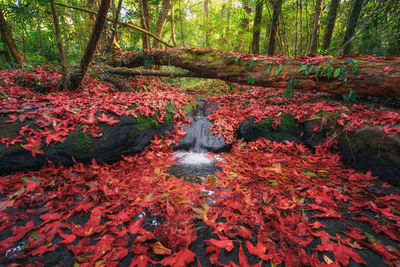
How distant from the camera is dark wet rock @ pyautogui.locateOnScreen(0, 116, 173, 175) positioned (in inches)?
101

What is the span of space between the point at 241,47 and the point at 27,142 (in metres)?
11.1

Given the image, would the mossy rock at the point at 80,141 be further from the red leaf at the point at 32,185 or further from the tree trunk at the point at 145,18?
the tree trunk at the point at 145,18

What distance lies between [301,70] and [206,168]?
3.42 meters

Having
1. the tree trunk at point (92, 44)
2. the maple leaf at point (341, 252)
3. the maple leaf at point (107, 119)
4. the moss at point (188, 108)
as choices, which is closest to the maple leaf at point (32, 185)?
the maple leaf at point (107, 119)

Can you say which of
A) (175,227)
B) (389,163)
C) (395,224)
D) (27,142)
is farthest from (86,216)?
(389,163)

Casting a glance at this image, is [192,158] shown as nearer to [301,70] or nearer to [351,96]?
[301,70]

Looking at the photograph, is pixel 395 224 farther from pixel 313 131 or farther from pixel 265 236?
pixel 313 131

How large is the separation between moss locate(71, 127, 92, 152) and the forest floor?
13 centimetres

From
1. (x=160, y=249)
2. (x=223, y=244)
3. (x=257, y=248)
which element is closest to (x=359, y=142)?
(x=257, y=248)

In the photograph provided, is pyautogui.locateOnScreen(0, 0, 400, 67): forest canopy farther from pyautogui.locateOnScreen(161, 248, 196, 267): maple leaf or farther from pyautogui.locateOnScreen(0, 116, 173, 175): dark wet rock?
pyautogui.locateOnScreen(161, 248, 196, 267): maple leaf

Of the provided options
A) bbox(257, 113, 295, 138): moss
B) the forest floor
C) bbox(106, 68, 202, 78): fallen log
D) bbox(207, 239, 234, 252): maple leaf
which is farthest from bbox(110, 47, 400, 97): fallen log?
bbox(207, 239, 234, 252): maple leaf

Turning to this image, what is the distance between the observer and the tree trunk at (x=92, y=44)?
10.6 ft

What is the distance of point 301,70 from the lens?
3.80 meters

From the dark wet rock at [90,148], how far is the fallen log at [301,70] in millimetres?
2874
